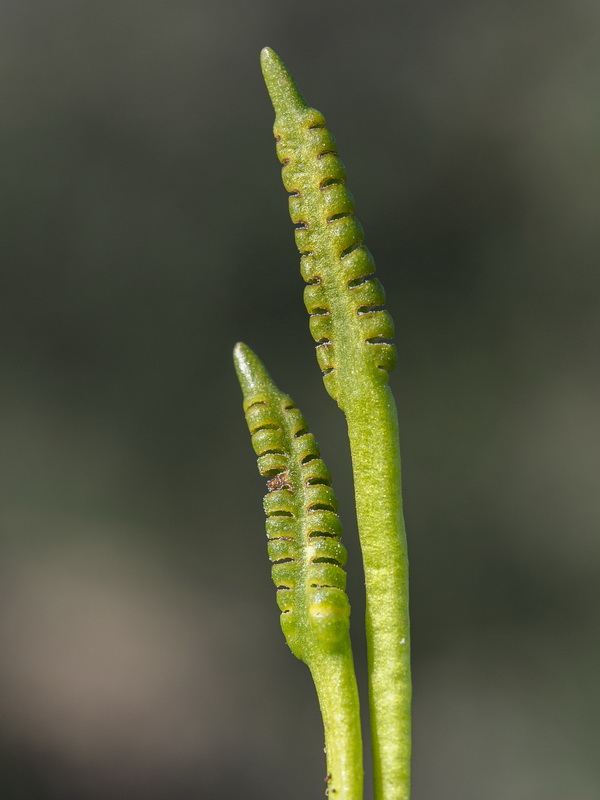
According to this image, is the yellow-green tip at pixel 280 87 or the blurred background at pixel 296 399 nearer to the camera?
the yellow-green tip at pixel 280 87

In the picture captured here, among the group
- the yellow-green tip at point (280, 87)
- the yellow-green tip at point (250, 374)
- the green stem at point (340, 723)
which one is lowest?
the green stem at point (340, 723)

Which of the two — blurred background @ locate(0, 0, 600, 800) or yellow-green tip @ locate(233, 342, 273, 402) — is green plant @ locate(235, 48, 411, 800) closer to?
yellow-green tip @ locate(233, 342, 273, 402)

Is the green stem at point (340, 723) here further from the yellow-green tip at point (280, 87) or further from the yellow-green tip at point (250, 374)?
the yellow-green tip at point (280, 87)

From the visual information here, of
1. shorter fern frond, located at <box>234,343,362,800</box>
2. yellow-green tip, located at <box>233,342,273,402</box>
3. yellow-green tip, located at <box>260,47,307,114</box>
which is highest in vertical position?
yellow-green tip, located at <box>260,47,307,114</box>

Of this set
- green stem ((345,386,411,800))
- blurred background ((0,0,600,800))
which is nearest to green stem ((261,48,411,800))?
green stem ((345,386,411,800))

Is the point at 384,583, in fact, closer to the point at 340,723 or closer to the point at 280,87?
the point at 340,723

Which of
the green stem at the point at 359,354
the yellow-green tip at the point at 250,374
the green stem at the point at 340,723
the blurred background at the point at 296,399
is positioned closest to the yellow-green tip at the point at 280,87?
the green stem at the point at 359,354

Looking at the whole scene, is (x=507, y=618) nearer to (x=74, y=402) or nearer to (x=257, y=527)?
(x=257, y=527)
